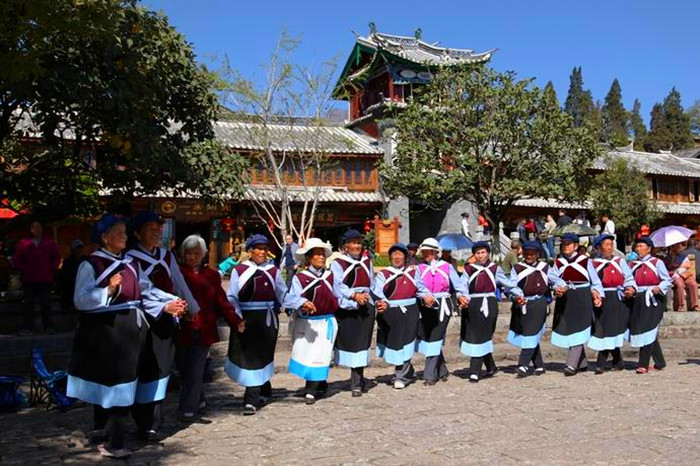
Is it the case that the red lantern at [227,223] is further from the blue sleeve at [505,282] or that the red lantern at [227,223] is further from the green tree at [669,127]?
the green tree at [669,127]

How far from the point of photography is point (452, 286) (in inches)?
370

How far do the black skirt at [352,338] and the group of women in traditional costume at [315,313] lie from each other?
0.01 metres

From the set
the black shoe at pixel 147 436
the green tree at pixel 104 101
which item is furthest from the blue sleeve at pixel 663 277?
the black shoe at pixel 147 436

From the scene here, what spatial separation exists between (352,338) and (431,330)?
→ 49.6 inches

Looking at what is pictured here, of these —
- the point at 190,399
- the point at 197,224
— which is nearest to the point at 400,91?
the point at 197,224

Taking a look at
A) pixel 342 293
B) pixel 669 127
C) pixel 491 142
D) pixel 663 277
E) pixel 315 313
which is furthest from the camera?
pixel 669 127

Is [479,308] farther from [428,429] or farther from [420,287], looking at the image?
[428,429]

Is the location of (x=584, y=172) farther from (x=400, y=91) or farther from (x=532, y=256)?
(x=400, y=91)

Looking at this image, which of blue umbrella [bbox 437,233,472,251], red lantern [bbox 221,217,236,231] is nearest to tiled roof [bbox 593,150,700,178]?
red lantern [bbox 221,217,236,231]

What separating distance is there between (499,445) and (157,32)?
660cm

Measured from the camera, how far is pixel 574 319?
9602 millimetres

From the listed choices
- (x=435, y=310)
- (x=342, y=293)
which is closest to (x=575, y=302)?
(x=435, y=310)

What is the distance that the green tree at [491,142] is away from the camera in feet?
60.5

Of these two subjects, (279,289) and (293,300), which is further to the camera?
(293,300)
